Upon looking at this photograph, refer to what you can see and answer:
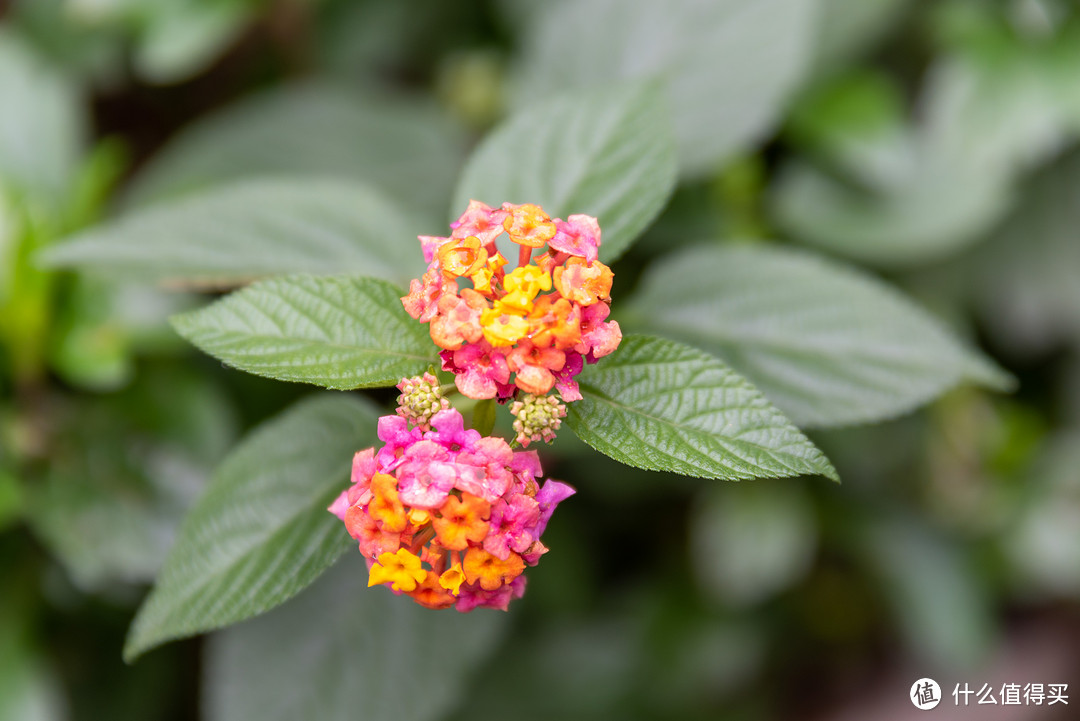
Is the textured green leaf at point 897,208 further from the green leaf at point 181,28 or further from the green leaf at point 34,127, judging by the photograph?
the green leaf at point 34,127

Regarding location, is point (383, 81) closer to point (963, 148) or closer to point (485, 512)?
point (963, 148)

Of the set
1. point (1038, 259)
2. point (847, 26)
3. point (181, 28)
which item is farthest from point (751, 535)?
point (181, 28)

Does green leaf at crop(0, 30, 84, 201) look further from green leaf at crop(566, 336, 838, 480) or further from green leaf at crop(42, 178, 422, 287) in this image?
green leaf at crop(566, 336, 838, 480)

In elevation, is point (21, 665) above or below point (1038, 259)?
below

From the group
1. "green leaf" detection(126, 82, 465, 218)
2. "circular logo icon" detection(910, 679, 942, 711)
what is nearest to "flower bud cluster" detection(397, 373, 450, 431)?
"green leaf" detection(126, 82, 465, 218)

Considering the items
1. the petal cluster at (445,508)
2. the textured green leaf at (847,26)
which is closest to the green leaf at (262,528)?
the petal cluster at (445,508)

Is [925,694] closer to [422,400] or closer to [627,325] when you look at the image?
[627,325]

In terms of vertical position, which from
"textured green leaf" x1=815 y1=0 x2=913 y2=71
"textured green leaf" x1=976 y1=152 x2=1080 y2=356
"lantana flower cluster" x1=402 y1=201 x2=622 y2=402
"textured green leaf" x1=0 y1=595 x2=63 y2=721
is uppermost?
"textured green leaf" x1=815 y1=0 x2=913 y2=71
